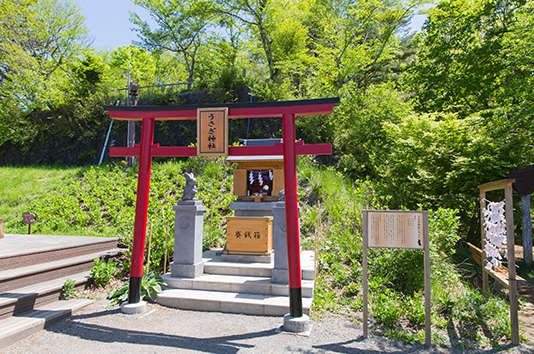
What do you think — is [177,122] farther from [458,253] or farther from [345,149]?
[458,253]

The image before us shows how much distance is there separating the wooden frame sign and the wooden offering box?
235 cm

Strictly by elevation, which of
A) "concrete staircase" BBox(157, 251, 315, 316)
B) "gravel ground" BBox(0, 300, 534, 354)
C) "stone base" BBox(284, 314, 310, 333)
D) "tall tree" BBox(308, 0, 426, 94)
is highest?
"tall tree" BBox(308, 0, 426, 94)

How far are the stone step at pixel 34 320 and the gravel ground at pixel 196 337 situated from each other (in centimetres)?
9

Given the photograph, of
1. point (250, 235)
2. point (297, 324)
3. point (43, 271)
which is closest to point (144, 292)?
point (43, 271)

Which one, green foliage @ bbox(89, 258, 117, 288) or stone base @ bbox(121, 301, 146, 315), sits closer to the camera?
stone base @ bbox(121, 301, 146, 315)

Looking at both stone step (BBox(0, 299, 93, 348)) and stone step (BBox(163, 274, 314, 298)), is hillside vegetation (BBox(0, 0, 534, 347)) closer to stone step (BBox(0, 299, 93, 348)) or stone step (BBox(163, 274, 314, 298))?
stone step (BBox(163, 274, 314, 298))

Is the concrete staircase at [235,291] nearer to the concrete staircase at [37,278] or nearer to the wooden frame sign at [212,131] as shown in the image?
the concrete staircase at [37,278]

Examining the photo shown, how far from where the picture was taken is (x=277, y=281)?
5.94 meters

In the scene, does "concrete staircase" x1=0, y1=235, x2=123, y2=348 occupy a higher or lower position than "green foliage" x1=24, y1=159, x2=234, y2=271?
lower

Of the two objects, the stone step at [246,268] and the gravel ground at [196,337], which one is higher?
the stone step at [246,268]

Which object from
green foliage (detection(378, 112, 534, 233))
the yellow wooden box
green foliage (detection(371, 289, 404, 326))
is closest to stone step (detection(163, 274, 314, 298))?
the yellow wooden box

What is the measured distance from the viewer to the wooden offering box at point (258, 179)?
7.77 metres

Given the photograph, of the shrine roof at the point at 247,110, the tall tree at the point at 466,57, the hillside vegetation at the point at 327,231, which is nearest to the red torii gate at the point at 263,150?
the shrine roof at the point at 247,110

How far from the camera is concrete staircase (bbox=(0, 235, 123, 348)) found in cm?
448
